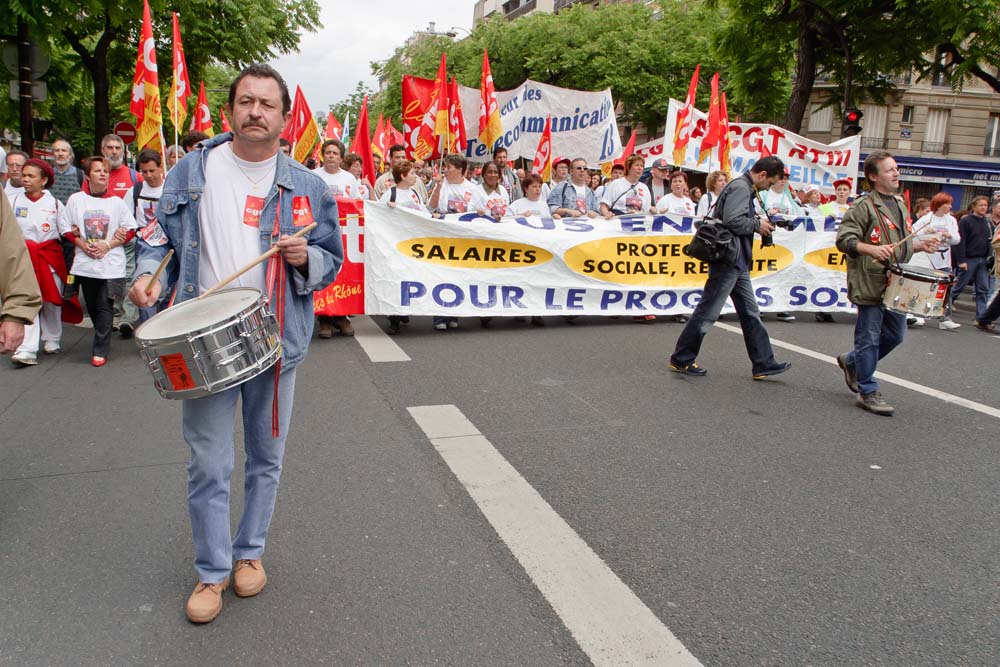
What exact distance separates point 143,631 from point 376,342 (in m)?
5.29

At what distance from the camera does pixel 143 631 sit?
2.83 m

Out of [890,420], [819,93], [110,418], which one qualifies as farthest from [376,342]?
[819,93]

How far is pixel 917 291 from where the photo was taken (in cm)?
578

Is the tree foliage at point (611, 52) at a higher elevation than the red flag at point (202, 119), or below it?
higher

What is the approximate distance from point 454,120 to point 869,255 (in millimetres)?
8466

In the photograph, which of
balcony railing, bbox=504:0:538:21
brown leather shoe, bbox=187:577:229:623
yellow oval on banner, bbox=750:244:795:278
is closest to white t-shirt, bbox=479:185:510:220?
yellow oval on banner, bbox=750:244:795:278

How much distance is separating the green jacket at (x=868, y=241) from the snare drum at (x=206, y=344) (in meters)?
4.66

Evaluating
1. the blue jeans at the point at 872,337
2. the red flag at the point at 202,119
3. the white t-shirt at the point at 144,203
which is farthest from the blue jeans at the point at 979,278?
the red flag at the point at 202,119

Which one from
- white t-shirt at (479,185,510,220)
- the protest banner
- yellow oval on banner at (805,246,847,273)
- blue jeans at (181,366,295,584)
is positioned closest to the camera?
blue jeans at (181,366,295,584)

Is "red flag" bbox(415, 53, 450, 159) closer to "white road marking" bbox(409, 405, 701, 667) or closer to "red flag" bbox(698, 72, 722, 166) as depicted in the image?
"red flag" bbox(698, 72, 722, 166)

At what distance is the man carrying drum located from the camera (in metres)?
2.88

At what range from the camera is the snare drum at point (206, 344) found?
2.64m

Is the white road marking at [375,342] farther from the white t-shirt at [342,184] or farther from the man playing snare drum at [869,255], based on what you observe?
the man playing snare drum at [869,255]

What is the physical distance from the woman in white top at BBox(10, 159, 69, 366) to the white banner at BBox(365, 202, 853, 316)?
9.21 ft
